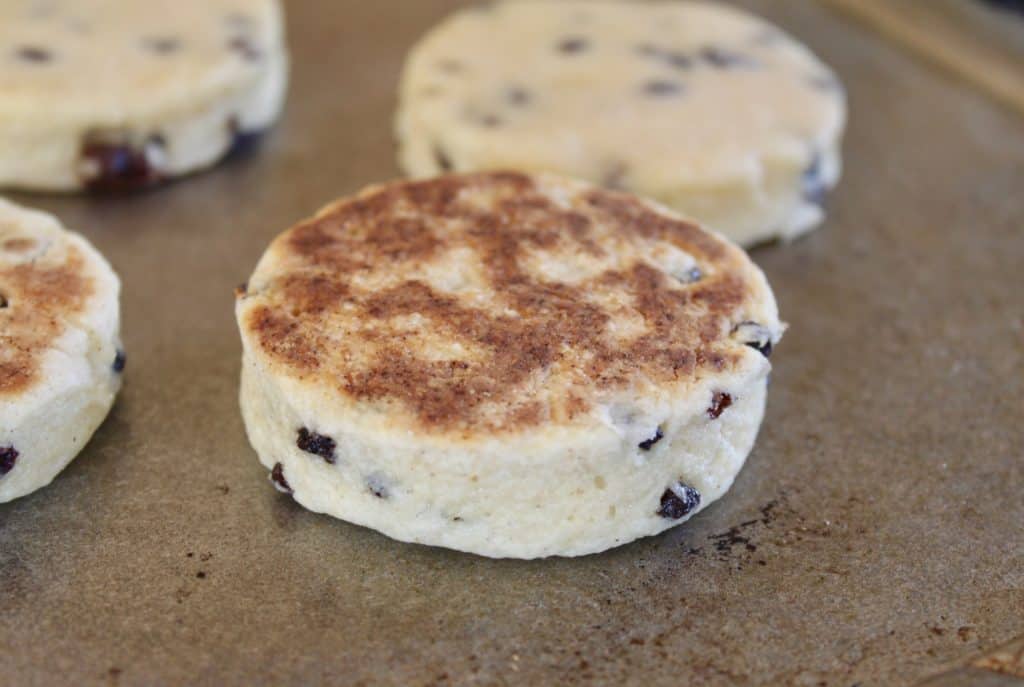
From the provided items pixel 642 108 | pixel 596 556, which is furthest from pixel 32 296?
pixel 642 108

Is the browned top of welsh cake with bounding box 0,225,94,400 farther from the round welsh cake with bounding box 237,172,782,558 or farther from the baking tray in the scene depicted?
the round welsh cake with bounding box 237,172,782,558

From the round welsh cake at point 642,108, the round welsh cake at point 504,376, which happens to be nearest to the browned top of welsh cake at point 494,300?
the round welsh cake at point 504,376

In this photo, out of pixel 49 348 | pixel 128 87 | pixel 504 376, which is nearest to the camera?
pixel 504 376

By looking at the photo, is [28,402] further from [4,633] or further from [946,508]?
[946,508]

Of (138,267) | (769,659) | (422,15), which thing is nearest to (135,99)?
(138,267)

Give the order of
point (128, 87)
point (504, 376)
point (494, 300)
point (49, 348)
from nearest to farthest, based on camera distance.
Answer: point (504, 376) → point (49, 348) → point (494, 300) → point (128, 87)

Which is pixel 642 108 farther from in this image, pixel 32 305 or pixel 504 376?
pixel 32 305

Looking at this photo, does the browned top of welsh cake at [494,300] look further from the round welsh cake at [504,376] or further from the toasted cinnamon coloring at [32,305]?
the toasted cinnamon coloring at [32,305]

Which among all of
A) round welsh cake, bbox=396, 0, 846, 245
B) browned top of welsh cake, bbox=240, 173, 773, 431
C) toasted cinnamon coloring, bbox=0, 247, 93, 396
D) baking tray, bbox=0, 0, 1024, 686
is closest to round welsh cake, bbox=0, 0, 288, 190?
baking tray, bbox=0, 0, 1024, 686
